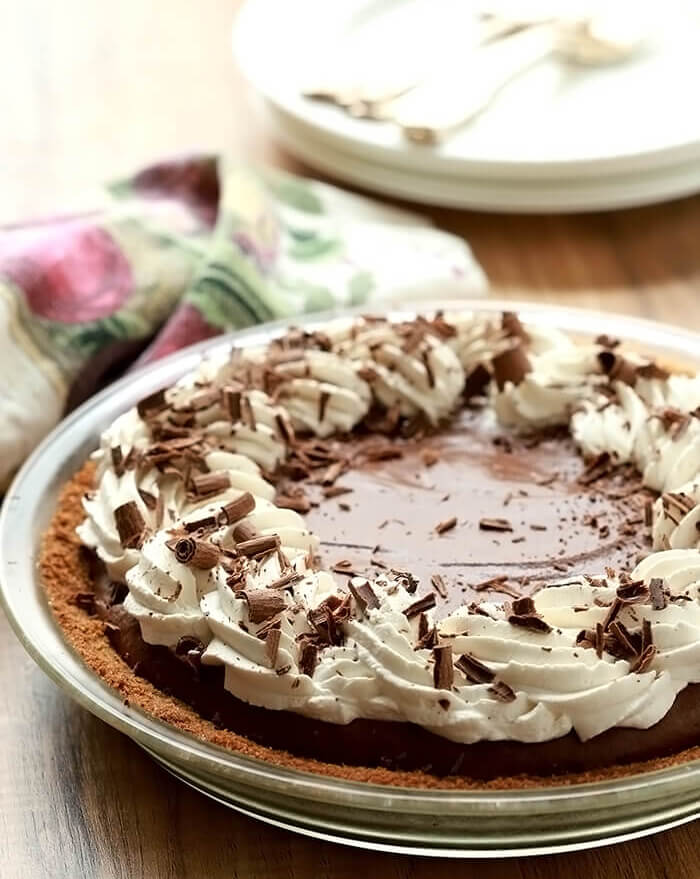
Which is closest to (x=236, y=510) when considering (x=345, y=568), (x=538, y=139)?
(x=345, y=568)

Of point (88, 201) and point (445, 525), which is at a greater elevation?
point (445, 525)

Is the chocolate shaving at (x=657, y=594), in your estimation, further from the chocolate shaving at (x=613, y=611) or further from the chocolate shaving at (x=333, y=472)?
the chocolate shaving at (x=333, y=472)

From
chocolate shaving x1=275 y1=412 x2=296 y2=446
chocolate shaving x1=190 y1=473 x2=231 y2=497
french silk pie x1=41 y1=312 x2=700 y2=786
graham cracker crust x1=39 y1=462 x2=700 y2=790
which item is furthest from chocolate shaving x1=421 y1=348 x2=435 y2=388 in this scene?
graham cracker crust x1=39 y1=462 x2=700 y2=790

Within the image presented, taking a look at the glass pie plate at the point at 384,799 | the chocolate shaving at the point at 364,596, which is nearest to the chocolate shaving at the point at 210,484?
the glass pie plate at the point at 384,799

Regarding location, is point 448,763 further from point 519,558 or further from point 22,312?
point 22,312

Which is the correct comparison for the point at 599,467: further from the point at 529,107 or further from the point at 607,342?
the point at 529,107

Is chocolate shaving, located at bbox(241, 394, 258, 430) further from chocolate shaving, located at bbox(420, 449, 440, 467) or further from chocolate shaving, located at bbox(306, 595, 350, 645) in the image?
chocolate shaving, located at bbox(306, 595, 350, 645)
